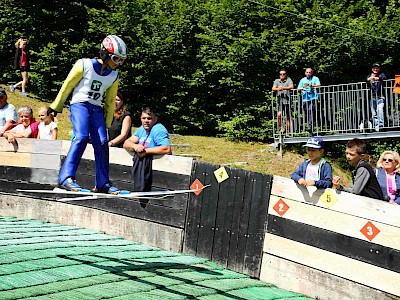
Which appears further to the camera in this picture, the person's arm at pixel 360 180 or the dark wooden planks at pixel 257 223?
the dark wooden planks at pixel 257 223

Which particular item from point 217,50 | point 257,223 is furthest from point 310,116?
point 257,223

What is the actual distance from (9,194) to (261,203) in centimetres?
495

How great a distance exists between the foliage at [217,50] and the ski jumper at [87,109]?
13.3m

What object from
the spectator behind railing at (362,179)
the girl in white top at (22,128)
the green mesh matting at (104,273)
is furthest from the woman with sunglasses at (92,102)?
the girl in white top at (22,128)

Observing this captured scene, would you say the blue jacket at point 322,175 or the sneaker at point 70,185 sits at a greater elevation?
the blue jacket at point 322,175

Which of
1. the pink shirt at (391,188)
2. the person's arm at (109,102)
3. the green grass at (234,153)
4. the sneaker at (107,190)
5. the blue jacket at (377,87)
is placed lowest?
the sneaker at (107,190)

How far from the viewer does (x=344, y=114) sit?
58.1ft

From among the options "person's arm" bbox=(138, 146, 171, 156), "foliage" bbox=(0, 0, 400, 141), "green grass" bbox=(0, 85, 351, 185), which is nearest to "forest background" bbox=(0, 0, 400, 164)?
"foliage" bbox=(0, 0, 400, 141)

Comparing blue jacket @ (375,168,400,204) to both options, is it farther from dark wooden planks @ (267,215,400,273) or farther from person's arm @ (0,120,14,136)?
person's arm @ (0,120,14,136)

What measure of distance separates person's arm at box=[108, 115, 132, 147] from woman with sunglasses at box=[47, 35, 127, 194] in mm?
2376

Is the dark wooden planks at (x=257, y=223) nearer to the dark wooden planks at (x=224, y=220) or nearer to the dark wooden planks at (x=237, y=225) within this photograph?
the dark wooden planks at (x=237, y=225)

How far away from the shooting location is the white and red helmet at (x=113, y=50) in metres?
7.11

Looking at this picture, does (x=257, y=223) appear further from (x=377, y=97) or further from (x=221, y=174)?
(x=377, y=97)

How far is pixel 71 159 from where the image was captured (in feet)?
24.0
